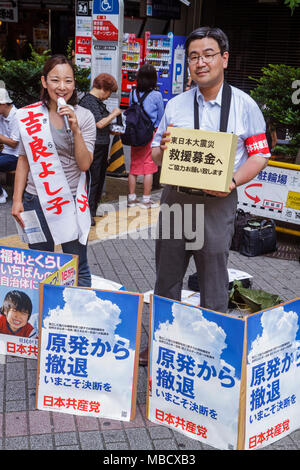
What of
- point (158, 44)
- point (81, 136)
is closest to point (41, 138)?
point (81, 136)

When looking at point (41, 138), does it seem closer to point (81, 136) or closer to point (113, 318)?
point (81, 136)

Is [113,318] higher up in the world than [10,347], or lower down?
higher up

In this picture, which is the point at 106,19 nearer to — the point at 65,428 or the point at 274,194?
the point at 274,194

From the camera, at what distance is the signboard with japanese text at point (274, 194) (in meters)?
6.47

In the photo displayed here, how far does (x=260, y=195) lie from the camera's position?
675 cm

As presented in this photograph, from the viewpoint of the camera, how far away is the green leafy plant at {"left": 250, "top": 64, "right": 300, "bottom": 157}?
22.3 feet

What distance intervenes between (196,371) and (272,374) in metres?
0.40

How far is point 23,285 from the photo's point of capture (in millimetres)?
3574

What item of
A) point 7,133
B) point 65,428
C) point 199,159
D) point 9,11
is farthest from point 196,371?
Result: point 9,11

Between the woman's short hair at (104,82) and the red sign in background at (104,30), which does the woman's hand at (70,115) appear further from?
the red sign in background at (104,30)

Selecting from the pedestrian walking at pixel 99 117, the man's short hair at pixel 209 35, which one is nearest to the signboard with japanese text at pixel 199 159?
the man's short hair at pixel 209 35

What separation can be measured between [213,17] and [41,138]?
12.6 metres

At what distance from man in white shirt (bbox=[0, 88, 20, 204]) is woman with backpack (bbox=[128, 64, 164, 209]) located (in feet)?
5.35

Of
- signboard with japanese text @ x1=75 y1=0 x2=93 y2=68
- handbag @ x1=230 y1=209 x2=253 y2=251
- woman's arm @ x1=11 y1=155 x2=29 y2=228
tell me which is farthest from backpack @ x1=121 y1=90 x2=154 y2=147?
woman's arm @ x1=11 y1=155 x2=29 y2=228
